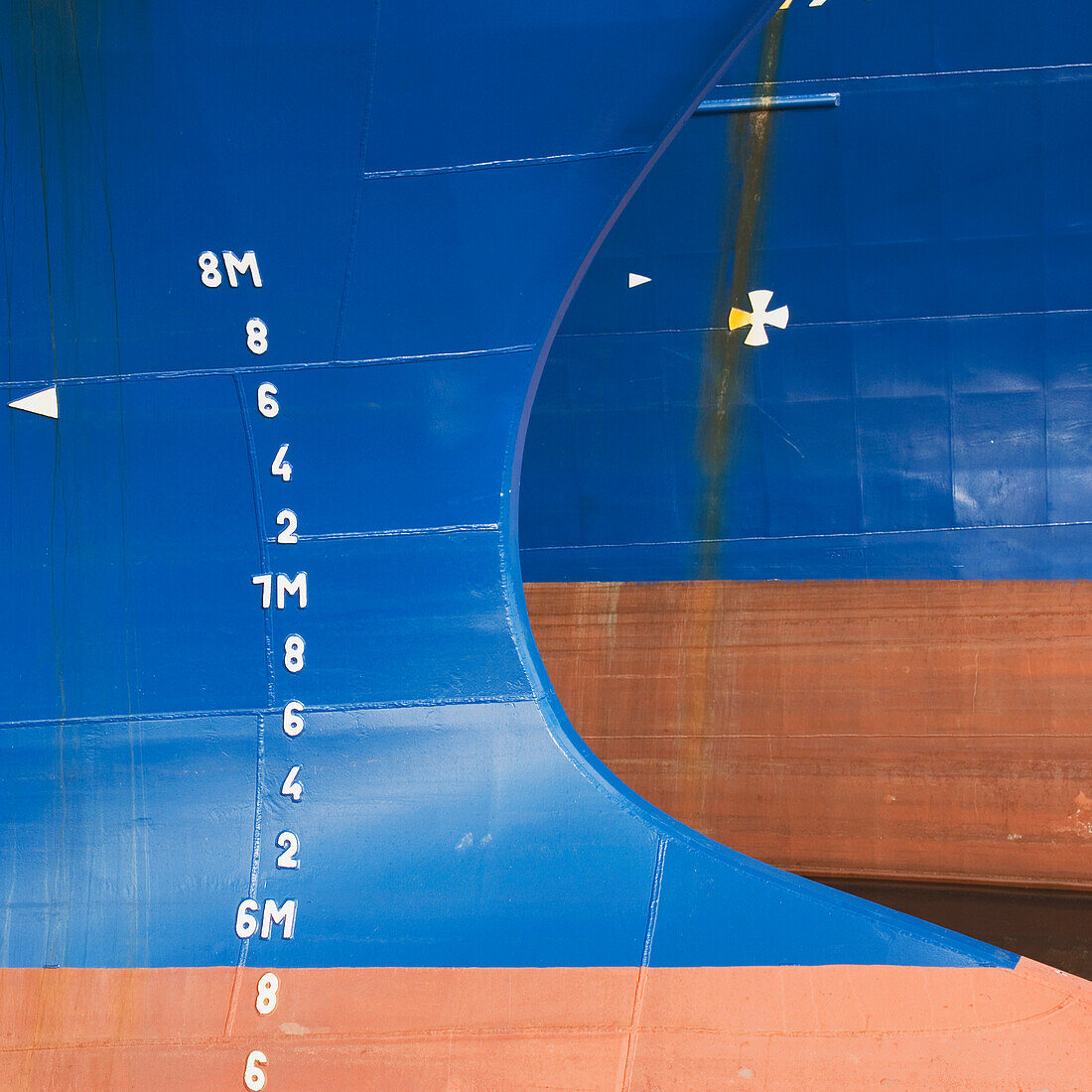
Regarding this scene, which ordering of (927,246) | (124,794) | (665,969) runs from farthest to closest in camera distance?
(927,246) < (124,794) < (665,969)

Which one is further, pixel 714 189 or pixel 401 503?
pixel 714 189

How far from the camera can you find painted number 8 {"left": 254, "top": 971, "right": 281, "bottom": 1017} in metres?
3.40

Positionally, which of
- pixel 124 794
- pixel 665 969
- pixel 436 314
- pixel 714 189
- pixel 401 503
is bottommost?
pixel 665 969

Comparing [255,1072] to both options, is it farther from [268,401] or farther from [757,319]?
[757,319]

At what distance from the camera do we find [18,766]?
366cm

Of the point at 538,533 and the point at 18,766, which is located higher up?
the point at 538,533

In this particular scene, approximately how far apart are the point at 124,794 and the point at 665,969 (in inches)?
80.7

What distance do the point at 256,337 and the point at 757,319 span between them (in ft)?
11.1

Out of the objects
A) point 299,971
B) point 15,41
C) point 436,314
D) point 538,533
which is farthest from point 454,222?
point 538,533

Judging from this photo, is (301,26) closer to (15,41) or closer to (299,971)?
(15,41)

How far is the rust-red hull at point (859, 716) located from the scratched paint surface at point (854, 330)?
0.25 metres

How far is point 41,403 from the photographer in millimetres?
3662

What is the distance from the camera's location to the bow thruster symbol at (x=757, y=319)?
5.93 metres

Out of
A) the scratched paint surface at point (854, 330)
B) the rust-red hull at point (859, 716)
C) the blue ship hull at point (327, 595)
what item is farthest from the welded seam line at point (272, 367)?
the rust-red hull at point (859, 716)
